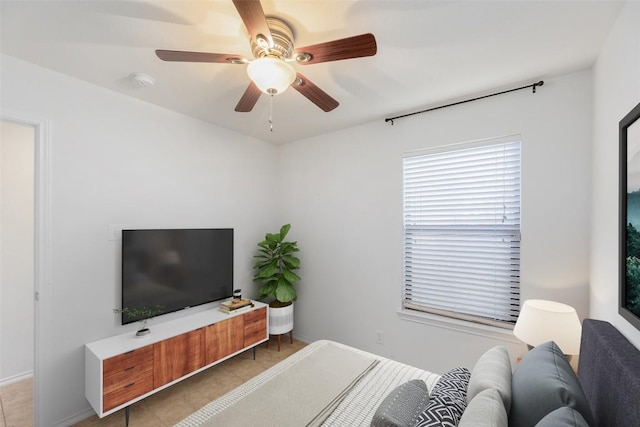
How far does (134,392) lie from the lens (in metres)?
2.09

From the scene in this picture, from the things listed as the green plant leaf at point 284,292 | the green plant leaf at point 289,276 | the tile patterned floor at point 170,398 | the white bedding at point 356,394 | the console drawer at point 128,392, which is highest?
the green plant leaf at point 289,276

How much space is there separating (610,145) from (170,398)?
11.9 feet

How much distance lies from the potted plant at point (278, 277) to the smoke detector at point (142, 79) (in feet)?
6.25

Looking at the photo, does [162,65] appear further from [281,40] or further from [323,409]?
[323,409]

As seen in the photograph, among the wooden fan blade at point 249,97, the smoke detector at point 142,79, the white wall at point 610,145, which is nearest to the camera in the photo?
the white wall at point 610,145

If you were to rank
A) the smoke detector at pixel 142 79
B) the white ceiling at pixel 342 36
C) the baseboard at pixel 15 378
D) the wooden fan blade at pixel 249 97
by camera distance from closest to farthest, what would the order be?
the white ceiling at pixel 342 36 → the wooden fan blade at pixel 249 97 → the smoke detector at pixel 142 79 → the baseboard at pixel 15 378

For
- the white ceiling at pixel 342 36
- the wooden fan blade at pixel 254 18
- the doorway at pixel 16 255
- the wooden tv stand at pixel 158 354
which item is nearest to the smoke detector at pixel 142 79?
the white ceiling at pixel 342 36

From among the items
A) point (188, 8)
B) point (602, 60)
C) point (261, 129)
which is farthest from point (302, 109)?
point (602, 60)

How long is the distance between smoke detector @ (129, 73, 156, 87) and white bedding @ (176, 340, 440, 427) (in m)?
2.25

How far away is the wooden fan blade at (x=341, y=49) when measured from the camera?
1.30 meters

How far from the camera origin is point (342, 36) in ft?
5.40

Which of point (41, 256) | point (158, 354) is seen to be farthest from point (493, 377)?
point (41, 256)

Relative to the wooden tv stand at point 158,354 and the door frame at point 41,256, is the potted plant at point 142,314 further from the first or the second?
the door frame at point 41,256

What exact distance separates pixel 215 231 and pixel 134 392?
1.48m
